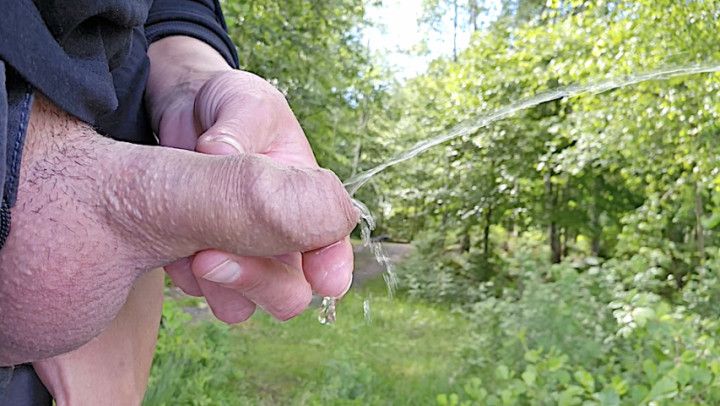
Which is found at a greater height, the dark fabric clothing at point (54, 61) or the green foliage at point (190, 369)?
the dark fabric clothing at point (54, 61)

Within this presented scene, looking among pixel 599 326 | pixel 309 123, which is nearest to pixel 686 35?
pixel 599 326

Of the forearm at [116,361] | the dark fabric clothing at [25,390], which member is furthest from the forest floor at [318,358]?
the dark fabric clothing at [25,390]

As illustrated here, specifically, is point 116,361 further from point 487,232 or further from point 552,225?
point 487,232

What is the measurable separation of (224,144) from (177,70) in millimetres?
317

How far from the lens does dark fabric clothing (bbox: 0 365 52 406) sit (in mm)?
785

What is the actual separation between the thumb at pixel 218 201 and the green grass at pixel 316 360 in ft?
6.16

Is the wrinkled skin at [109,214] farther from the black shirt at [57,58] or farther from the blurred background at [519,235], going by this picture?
the blurred background at [519,235]

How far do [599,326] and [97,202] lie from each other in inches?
128

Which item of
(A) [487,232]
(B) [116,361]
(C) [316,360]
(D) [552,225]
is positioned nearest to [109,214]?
(B) [116,361]

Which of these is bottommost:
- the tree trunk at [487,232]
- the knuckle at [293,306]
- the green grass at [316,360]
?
the tree trunk at [487,232]

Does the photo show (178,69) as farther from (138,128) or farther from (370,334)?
(370,334)

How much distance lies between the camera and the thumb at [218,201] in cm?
54

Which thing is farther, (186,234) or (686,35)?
(686,35)

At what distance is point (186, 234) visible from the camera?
22.7 inches
